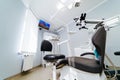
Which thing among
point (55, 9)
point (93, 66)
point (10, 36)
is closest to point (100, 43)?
point (93, 66)

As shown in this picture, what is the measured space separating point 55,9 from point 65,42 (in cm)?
219

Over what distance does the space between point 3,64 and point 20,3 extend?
1.83 meters

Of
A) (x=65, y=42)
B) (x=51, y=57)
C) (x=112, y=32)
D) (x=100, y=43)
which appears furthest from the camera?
(x=112, y=32)

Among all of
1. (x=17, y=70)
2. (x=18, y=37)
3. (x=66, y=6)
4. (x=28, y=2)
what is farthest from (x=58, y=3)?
(x=17, y=70)

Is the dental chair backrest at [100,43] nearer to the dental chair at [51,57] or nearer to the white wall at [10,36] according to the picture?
the dental chair at [51,57]

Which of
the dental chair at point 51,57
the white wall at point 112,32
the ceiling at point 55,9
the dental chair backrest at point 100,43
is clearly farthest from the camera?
the ceiling at point 55,9

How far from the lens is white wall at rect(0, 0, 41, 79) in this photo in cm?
155

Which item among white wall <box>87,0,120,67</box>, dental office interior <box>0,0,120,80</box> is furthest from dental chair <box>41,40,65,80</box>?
white wall <box>87,0,120,67</box>

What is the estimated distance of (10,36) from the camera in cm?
182

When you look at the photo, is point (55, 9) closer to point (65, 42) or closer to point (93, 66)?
point (65, 42)

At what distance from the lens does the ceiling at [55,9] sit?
2.73 meters

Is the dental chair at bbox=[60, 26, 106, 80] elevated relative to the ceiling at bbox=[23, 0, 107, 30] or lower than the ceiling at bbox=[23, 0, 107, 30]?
lower

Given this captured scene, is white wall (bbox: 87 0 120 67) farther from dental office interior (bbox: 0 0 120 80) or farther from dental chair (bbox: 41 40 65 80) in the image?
dental chair (bbox: 41 40 65 80)

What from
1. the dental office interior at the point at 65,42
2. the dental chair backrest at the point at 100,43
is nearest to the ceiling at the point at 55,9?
the dental office interior at the point at 65,42
